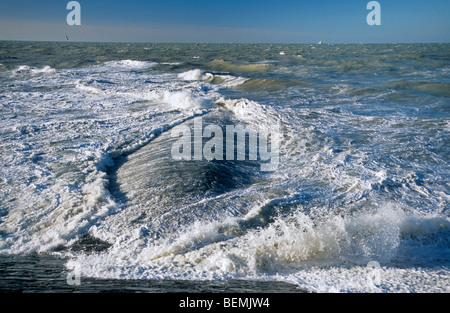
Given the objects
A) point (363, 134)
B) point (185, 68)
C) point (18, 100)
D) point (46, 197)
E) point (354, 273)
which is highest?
point (185, 68)

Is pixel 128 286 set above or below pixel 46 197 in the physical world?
below

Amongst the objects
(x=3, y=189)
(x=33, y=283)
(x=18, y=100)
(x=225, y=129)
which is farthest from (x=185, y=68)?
(x=33, y=283)

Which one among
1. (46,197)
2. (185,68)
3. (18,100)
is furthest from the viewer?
(185,68)

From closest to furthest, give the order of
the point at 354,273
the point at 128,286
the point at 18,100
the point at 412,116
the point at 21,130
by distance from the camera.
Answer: the point at 128,286, the point at 354,273, the point at 21,130, the point at 412,116, the point at 18,100

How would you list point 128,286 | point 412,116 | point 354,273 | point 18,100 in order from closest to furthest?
point 128,286, point 354,273, point 412,116, point 18,100

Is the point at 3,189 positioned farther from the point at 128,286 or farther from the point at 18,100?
the point at 18,100

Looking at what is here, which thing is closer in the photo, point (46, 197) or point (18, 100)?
point (46, 197)

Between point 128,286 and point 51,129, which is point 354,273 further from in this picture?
point 51,129
